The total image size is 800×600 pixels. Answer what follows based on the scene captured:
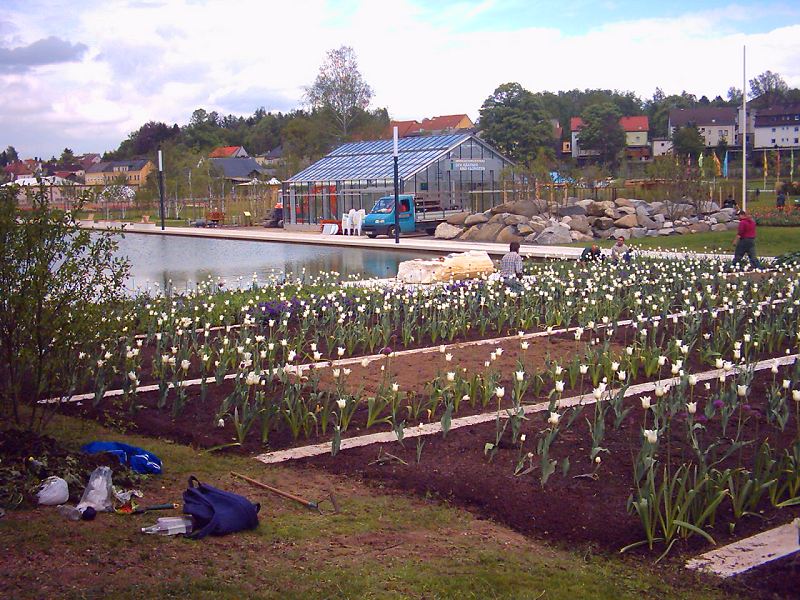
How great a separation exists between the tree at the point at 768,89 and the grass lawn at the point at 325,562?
115m

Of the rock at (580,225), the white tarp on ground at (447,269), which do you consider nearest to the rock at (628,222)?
the rock at (580,225)

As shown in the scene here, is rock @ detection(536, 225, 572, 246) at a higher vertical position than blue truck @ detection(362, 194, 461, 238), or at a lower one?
lower

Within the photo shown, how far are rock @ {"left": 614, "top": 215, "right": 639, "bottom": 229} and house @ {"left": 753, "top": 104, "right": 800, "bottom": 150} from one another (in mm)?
67144

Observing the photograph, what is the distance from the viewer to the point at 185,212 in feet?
218

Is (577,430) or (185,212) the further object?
(185,212)

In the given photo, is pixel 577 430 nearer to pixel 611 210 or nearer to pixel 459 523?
pixel 459 523

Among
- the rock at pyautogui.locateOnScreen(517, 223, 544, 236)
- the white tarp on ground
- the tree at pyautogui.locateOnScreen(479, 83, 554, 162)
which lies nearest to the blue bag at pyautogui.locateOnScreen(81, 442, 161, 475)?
the white tarp on ground

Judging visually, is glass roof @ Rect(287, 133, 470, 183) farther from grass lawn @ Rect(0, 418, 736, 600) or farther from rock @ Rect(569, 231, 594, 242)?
grass lawn @ Rect(0, 418, 736, 600)

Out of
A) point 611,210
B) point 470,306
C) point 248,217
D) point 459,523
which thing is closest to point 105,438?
point 459,523

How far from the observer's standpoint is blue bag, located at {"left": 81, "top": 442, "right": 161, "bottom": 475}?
245 inches

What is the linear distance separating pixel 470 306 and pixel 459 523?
278 inches

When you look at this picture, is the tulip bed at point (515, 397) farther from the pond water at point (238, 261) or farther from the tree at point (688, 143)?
the tree at point (688, 143)

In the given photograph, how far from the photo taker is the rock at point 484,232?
3231cm

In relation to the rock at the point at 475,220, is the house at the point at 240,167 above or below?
above
